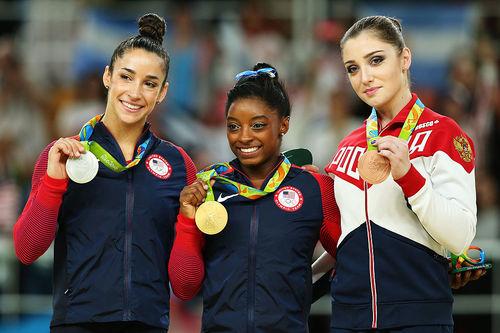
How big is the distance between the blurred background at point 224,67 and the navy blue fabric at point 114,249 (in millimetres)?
3624

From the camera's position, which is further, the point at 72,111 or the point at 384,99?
the point at 72,111

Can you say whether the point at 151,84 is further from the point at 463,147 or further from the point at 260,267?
the point at 463,147

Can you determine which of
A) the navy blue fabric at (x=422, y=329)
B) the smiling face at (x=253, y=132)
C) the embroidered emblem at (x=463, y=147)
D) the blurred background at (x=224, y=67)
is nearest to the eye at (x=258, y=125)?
the smiling face at (x=253, y=132)

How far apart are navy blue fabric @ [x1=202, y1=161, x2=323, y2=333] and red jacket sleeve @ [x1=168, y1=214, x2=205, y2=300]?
0.05m

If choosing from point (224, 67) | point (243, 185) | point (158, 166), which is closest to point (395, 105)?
point (243, 185)

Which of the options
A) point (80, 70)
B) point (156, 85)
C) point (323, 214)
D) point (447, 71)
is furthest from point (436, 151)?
point (80, 70)

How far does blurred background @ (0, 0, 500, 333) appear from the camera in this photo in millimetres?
7926

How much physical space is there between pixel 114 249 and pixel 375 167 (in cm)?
102

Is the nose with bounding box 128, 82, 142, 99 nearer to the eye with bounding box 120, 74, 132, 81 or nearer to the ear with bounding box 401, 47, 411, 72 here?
the eye with bounding box 120, 74, 132, 81

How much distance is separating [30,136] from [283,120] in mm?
5106

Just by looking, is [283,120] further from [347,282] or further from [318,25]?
[318,25]

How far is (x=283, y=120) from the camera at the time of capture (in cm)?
399

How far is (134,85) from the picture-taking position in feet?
12.9

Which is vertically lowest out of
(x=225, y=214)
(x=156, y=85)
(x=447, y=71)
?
(x=225, y=214)
